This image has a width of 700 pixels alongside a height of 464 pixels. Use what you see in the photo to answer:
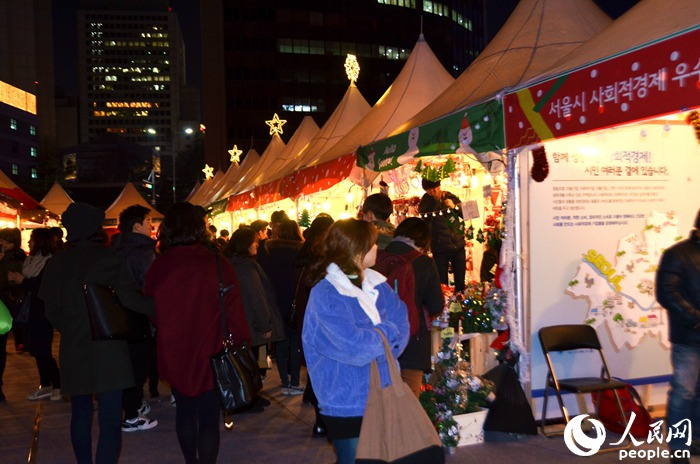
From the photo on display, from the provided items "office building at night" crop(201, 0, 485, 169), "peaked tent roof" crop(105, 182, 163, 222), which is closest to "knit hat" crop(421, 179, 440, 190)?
"peaked tent roof" crop(105, 182, 163, 222)

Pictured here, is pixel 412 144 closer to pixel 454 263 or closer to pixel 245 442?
pixel 454 263

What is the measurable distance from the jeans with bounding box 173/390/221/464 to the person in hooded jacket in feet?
1.33

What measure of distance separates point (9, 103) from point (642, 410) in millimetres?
86406

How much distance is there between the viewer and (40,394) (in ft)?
24.3

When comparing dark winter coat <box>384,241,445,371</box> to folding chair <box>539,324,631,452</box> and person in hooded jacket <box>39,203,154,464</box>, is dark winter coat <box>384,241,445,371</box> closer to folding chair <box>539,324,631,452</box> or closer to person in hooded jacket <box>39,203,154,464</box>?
folding chair <box>539,324,631,452</box>

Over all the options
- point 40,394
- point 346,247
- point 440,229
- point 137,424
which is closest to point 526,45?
point 440,229

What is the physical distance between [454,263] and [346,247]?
5.07 m

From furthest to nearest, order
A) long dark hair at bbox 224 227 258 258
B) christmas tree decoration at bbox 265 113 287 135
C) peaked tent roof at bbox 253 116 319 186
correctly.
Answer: christmas tree decoration at bbox 265 113 287 135
peaked tent roof at bbox 253 116 319 186
long dark hair at bbox 224 227 258 258

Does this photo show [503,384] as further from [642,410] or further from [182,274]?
[182,274]

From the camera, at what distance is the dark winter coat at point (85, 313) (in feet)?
12.8

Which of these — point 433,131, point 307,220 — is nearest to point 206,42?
point 307,220

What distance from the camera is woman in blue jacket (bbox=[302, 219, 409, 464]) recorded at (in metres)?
2.82

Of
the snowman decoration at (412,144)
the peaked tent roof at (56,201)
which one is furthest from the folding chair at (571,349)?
the peaked tent roof at (56,201)

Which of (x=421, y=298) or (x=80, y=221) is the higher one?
(x=80, y=221)
